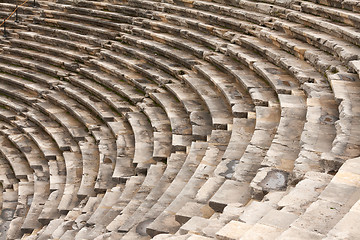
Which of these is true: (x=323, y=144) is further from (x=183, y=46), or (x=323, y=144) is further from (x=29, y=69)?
(x=29, y=69)

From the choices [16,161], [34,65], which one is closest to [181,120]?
[16,161]

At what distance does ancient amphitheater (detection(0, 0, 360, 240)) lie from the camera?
751 centimetres

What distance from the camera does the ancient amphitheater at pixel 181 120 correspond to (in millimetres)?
7512

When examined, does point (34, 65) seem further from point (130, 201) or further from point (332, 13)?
point (130, 201)

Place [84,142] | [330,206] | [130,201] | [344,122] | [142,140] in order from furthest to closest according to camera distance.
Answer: [84,142], [142,140], [130,201], [344,122], [330,206]

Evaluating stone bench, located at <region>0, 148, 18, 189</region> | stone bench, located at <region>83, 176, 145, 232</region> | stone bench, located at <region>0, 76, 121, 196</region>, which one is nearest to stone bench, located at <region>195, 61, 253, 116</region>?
stone bench, located at <region>83, 176, 145, 232</region>

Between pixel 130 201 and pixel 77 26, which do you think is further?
pixel 77 26

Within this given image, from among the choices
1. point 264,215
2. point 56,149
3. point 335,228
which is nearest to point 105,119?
point 56,149

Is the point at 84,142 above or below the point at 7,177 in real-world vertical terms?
above

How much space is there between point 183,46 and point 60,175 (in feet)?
15.9

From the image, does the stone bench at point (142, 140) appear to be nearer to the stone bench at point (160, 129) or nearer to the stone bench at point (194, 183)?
the stone bench at point (160, 129)

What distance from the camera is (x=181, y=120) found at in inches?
484

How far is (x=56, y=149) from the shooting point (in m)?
13.7

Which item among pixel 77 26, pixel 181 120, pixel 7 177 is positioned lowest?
pixel 7 177
